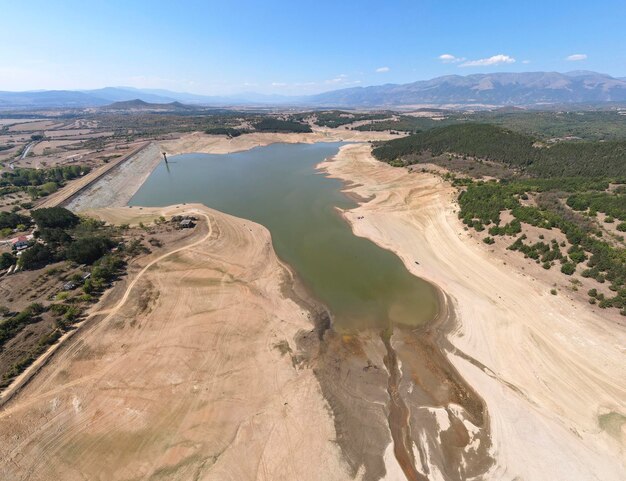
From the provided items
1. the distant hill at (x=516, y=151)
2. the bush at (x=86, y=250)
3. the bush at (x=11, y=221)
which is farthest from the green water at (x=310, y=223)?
the distant hill at (x=516, y=151)

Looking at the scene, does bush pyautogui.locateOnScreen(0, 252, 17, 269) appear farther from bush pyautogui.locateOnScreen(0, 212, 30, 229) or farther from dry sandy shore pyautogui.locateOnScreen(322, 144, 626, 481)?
dry sandy shore pyautogui.locateOnScreen(322, 144, 626, 481)

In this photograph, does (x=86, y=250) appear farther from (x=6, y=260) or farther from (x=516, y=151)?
(x=516, y=151)

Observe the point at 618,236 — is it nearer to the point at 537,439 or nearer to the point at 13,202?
the point at 537,439

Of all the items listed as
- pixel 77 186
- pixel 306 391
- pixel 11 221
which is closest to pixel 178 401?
pixel 306 391

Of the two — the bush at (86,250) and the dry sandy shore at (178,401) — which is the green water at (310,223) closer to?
the dry sandy shore at (178,401)

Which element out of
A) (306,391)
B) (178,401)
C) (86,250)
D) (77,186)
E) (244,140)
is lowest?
(306,391)

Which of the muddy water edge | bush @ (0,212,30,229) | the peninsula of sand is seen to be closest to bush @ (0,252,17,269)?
Result: the peninsula of sand
